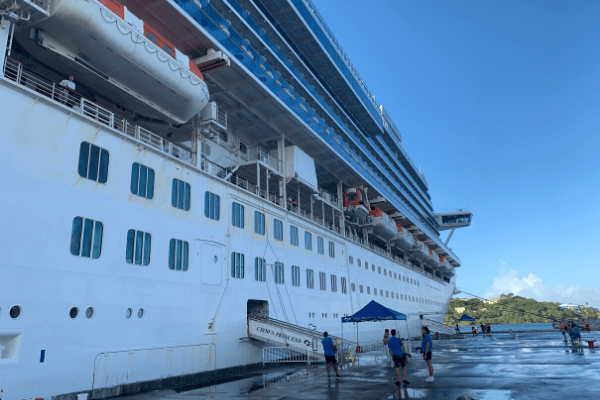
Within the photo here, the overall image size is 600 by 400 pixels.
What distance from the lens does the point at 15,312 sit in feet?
32.8

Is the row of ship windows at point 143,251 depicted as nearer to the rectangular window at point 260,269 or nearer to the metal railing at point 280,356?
the rectangular window at point 260,269

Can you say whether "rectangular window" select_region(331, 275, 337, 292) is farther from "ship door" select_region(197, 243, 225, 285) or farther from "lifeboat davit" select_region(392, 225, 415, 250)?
"lifeboat davit" select_region(392, 225, 415, 250)

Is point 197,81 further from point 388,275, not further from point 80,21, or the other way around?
point 388,275

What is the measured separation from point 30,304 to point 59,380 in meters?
2.04

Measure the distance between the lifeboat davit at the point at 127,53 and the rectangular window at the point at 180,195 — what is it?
286 centimetres

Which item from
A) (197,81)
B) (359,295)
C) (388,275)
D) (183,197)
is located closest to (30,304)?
(183,197)

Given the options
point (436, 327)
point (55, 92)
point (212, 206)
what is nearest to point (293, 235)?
point (212, 206)

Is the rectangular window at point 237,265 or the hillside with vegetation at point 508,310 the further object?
the hillside with vegetation at point 508,310

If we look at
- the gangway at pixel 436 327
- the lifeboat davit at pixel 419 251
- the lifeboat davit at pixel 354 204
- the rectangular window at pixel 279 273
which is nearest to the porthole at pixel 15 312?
the rectangular window at pixel 279 273

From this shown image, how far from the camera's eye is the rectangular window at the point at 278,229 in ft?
72.9

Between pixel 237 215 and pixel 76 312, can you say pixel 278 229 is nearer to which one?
pixel 237 215

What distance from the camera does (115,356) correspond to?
12.0 metres

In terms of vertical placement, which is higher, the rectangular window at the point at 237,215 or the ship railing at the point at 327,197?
the ship railing at the point at 327,197

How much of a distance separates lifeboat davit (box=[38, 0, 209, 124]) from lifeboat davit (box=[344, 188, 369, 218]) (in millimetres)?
19155
